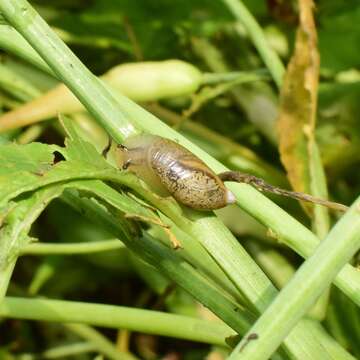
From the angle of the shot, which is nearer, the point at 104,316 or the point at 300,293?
the point at 300,293

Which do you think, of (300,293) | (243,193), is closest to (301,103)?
(243,193)

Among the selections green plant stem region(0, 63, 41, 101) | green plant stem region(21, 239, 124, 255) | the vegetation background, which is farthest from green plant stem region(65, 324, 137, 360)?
green plant stem region(0, 63, 41, 101)

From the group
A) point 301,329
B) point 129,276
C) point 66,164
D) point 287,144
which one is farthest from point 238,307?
point 129,276

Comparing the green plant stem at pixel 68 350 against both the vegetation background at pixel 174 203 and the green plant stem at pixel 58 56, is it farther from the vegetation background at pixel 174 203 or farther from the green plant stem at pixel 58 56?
the green plant stem at pixel 58 56

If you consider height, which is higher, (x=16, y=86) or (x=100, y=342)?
(x=16, y=86)

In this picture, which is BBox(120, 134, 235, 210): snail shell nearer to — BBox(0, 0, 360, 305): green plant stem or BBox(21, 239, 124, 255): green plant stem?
BBox(0, 0, 360, 305): green plant stem

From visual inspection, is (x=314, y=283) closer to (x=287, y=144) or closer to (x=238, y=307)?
(x=238, y=307)

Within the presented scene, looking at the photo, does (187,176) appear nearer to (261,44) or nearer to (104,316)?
(104,316)
